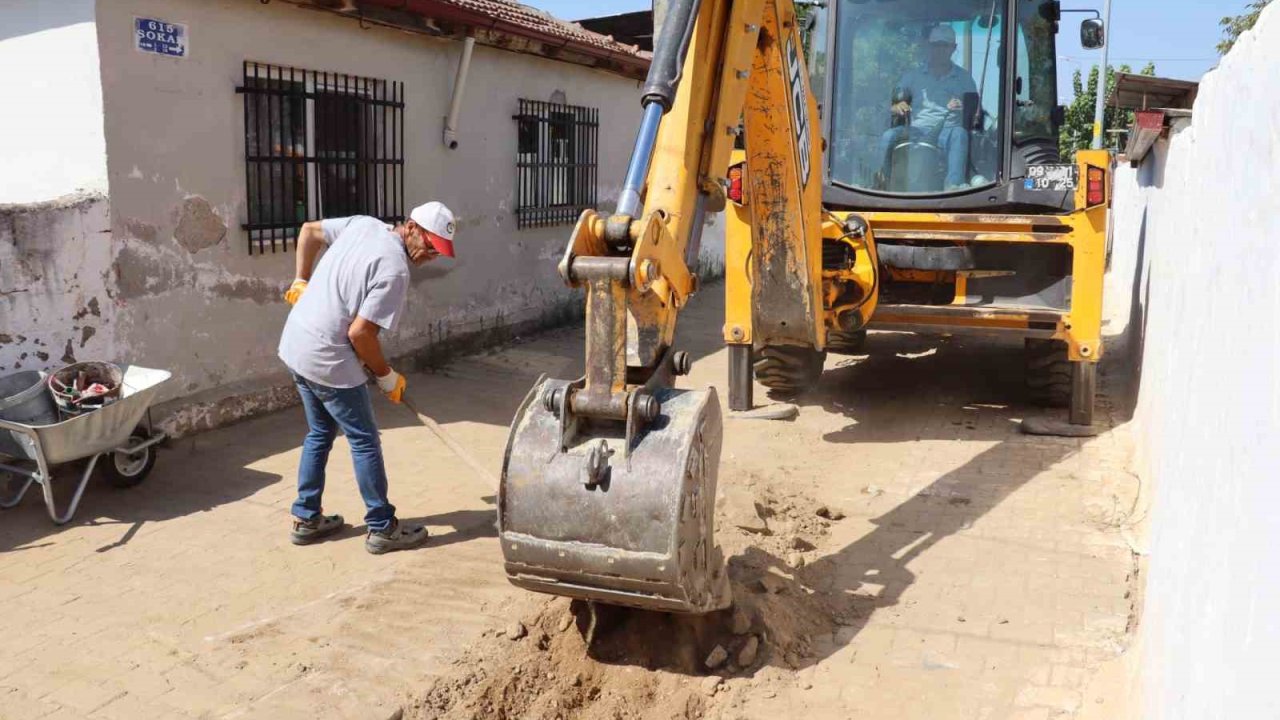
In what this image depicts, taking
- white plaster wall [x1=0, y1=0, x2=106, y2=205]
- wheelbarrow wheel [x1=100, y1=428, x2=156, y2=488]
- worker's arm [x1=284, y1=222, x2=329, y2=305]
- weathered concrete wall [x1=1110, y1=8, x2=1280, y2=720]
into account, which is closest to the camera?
weathered concrete wall [x1=1110, y1=8, x2=1280, y2=720]

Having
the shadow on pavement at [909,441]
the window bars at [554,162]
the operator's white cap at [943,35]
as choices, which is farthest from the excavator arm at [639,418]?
the window bars at [554,162]

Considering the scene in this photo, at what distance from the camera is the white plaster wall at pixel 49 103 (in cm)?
626

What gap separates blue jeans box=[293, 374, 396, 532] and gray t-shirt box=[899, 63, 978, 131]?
4534 mm

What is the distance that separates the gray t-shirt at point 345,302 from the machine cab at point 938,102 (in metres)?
3.92

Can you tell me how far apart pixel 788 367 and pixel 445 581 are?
13.2 feet

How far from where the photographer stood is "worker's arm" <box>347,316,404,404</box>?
4.90 meters

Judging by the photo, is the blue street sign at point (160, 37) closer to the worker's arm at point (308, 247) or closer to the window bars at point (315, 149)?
the window bars at point (315, 149)

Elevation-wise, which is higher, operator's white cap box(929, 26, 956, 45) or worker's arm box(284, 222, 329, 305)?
operator's white cap box(929, 26, 956, 45)

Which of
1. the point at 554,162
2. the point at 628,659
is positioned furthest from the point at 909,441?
the point at 554,162

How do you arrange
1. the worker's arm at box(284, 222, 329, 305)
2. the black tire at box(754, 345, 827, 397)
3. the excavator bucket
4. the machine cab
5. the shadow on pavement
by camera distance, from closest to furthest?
the excavator bucket
the shadow on pavement
the worker's arm at box(284, 222, 329, 305)
the machine cab
the black tire at box(754, 345, 827, 397)

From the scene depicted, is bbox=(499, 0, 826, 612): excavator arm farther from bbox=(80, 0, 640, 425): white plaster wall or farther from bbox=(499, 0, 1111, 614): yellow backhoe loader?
bbox=(80, 0, 640, 425): white plaster wall

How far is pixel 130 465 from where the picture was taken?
5.88 m

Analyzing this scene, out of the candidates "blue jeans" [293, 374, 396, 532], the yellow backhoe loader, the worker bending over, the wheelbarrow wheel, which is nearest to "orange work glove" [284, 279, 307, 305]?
the worker bending over

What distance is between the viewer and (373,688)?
3906mm
